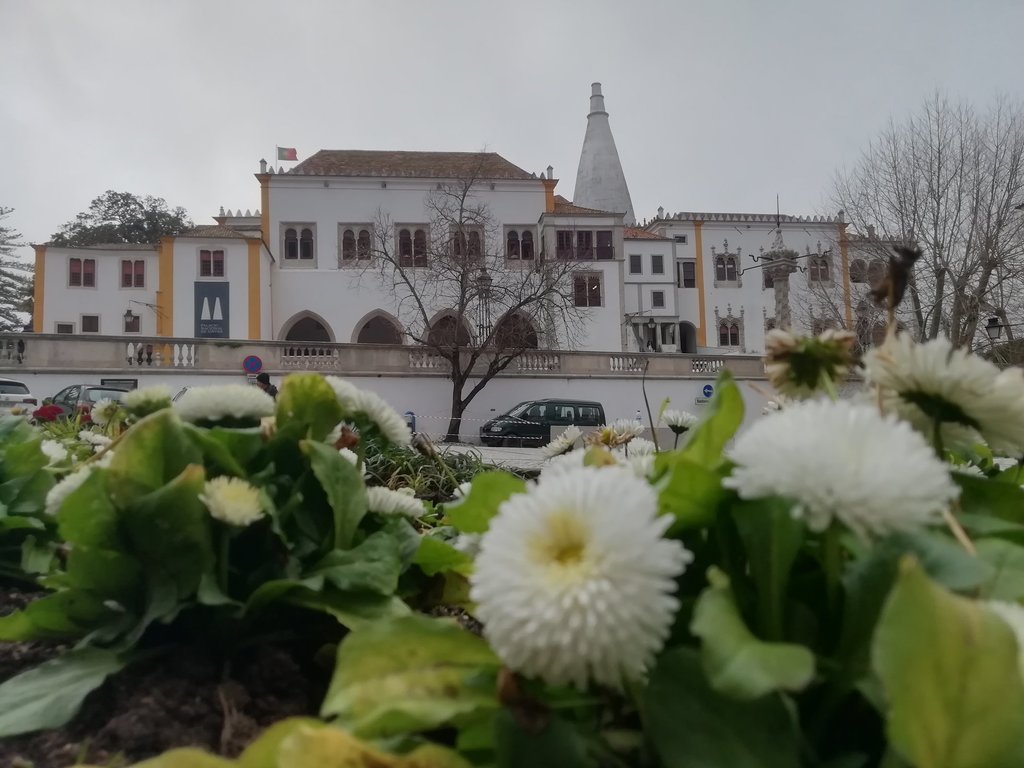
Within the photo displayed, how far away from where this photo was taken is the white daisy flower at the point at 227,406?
1197 mm

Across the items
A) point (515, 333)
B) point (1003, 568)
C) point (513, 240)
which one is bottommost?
point (1003, 568)

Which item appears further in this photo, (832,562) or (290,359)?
(290,359)

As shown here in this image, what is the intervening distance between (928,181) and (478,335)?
47.1 ft

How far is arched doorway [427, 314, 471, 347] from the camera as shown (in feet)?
79.2

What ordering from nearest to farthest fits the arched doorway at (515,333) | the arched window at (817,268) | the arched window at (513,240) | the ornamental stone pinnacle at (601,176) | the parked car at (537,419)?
the parked car at (537,419), the arched doorway at (515,333), the arched window at (513,240), the arched window at (817,268), the ornamental stone pinnacle at (601,176)

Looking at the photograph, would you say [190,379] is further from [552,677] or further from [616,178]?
[616,178]

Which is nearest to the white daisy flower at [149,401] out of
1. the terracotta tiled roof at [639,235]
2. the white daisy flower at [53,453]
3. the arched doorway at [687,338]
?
the white daisy flower at [53,453]

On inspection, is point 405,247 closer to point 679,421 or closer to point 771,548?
point 679,421

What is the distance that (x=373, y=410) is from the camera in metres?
1.19

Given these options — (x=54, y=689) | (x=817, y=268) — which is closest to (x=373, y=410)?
(x=54, y=689)

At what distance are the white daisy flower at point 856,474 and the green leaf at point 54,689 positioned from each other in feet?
2.70

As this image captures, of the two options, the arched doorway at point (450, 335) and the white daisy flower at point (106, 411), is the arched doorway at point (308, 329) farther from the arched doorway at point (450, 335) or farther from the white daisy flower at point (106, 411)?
the white daisy flower at point (106, 411)

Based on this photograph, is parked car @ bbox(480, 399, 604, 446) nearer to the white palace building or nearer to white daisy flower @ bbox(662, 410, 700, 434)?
the white palace building

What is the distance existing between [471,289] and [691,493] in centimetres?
2540
